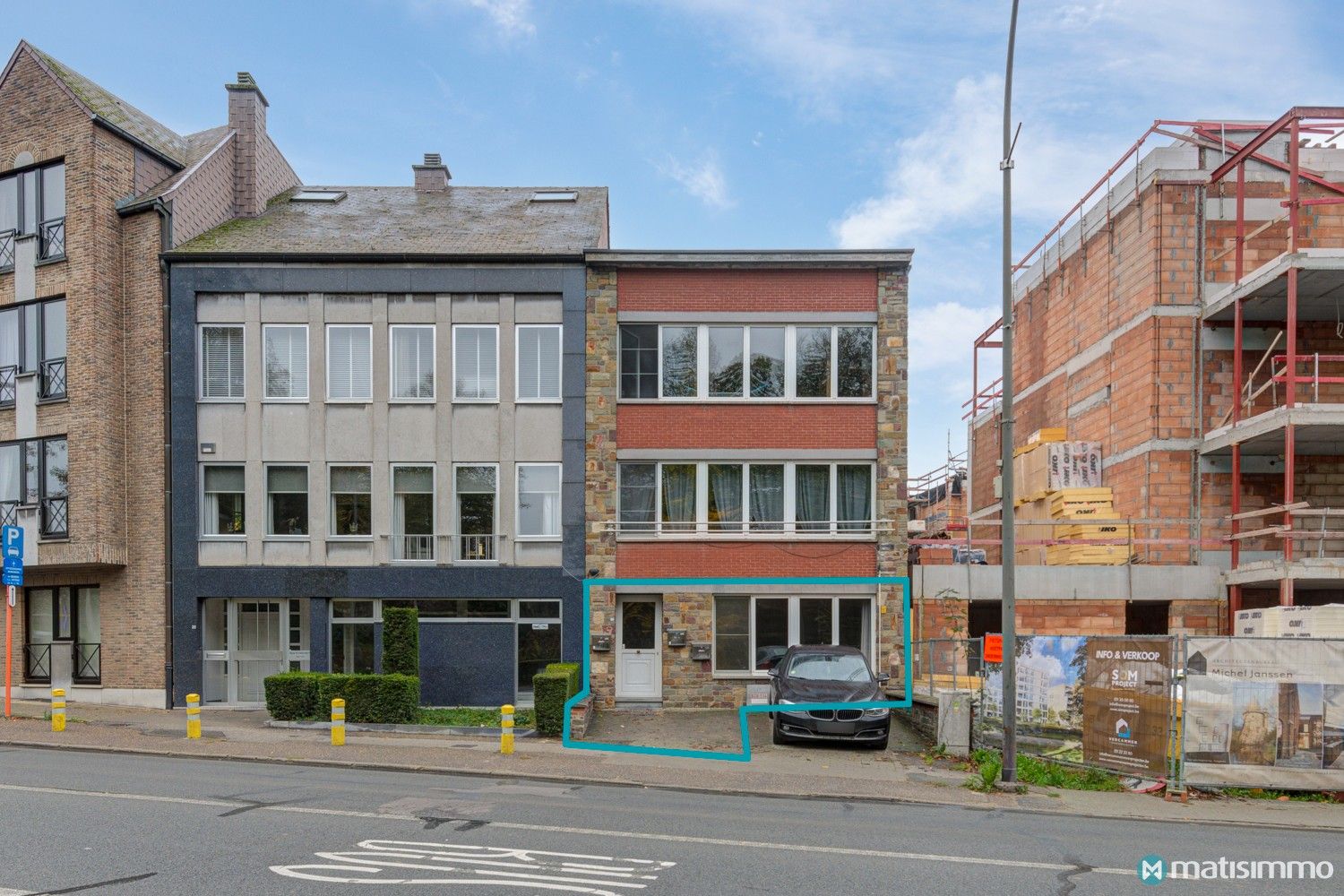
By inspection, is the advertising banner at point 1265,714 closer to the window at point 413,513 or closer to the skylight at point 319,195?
the window at point 413,513

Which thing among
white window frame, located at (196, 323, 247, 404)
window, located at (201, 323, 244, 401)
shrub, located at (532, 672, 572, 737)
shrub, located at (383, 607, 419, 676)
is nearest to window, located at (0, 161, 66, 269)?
white window frame, located at (196, 323, 247, 404)

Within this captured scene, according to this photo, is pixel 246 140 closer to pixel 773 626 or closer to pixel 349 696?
pixel 349 696

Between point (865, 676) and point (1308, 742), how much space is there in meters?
6.41

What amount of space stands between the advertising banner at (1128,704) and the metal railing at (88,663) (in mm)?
18996

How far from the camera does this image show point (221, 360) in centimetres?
2192

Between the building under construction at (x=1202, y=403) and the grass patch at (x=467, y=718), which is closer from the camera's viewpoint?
the grass patch at (x=467, y=718)

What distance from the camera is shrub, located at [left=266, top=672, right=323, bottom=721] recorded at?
60.7ft

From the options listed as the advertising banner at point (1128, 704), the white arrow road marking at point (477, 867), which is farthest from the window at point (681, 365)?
the white arrow road marking at point (477, 867)

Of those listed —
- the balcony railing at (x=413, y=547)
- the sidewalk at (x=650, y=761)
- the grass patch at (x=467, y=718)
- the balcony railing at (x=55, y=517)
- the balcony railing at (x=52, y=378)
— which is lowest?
the grass patch at (x=467, y=718)

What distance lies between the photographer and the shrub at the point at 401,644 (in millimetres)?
18875

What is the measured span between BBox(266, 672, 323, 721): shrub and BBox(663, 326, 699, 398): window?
8819 millimetres

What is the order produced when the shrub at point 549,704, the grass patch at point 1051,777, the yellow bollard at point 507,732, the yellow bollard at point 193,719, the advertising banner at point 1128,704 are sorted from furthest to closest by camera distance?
the shrub at point 549,704 < the yellow bollard at point 193,719 < the yellow bollard at point 507,732 < the grass patch at point 1051,777 < the advertising banner at point 1128,704

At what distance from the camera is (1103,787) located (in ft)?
45.5

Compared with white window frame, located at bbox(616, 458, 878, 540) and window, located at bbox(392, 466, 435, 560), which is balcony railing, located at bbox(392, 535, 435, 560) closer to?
window, located at bbox(392, 466, 435, 560)
